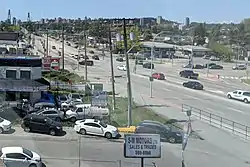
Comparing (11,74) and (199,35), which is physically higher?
(199,35)

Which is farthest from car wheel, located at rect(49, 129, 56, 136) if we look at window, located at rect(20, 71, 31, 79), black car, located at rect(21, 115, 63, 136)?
window, located at rect(20, 71, 31, 79)

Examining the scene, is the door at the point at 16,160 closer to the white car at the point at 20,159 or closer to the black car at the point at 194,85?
the white car at the point at 20,159

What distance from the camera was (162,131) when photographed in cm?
485

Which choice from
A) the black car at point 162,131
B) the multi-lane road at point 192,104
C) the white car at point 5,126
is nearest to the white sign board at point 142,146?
the multi-lane road at point 192,104

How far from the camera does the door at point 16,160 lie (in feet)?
12.2

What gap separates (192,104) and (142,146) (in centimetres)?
468

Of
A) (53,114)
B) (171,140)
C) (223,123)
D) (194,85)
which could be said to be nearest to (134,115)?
(53,114)

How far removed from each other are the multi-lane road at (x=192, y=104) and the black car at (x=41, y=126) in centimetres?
42

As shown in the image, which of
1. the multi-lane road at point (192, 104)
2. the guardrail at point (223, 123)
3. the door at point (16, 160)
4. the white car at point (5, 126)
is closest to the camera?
the door at point (16, 160)

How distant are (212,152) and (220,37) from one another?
758 inches

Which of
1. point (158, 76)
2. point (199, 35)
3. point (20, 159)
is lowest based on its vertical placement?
point (20, 159)

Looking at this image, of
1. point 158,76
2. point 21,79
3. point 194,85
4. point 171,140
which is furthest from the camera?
point 158,76

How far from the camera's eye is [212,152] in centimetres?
449

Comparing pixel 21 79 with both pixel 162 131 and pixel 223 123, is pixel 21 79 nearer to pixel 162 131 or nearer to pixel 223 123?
pixel 223 123
